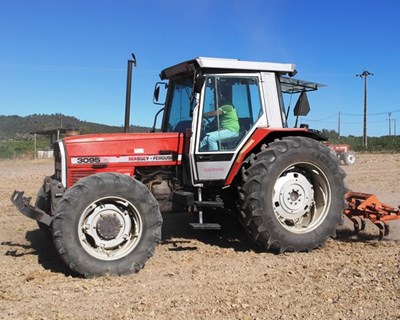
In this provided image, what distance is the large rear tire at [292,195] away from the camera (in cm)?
566

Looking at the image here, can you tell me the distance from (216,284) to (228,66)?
102 inches

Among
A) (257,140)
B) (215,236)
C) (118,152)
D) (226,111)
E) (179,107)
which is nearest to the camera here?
(118,152)

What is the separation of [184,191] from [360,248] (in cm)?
234

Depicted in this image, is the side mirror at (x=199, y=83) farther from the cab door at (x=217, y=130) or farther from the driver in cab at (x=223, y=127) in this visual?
the driver in cab at (x=223, y=127)

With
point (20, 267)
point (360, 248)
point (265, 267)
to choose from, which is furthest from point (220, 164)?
point (20, 267)

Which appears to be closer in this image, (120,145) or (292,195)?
(120,145)

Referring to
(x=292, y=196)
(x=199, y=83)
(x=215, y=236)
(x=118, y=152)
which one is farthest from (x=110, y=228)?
(x=292, y=196)

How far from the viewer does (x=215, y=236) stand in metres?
6.88

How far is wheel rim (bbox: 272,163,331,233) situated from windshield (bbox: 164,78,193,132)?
1.42m

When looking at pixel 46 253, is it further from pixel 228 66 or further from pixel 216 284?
pixel 228 66

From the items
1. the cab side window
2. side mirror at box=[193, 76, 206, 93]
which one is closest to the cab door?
the cab side window

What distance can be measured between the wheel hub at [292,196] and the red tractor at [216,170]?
1 cm

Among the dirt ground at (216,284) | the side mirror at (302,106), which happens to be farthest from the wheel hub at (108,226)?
the side mirror at (302,106)

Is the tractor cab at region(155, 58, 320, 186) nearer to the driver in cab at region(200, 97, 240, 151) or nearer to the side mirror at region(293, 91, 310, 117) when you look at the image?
the driver in cab at region(200, 97, 240, 151)
